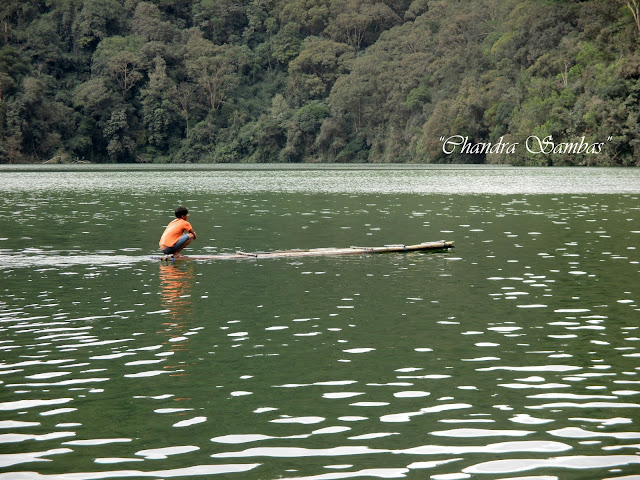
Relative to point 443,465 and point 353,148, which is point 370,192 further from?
point 353,148

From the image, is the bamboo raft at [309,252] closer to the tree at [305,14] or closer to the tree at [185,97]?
the tree at [185,97]

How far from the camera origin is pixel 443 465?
8.26 meters

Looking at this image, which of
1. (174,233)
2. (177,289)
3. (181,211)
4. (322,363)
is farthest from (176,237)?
(322,363)

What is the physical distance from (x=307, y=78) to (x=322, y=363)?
145 m

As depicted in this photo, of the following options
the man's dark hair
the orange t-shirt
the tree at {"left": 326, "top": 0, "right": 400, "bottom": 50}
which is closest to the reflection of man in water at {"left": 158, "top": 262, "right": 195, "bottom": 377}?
the orange t-shirt

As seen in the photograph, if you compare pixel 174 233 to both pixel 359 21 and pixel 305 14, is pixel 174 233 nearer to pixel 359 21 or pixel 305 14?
pixel 359 21

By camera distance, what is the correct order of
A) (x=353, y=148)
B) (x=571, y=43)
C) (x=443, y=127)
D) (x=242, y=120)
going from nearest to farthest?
(x=571, y=43)
(x=443, y=127)
(x=353, y=148)
(x=242, y=120)

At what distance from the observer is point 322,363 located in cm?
1199

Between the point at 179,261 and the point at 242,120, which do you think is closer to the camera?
the point at 179,261

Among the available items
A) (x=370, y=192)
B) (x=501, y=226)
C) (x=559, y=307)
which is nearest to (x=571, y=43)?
(x=370, y=192)

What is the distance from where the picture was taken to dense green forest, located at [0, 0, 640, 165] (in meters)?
104

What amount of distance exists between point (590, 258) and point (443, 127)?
96.3m

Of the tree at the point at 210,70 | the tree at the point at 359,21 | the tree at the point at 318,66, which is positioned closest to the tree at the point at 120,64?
the tree at the point at 210,70

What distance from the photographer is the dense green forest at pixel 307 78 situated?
103625 millimetres
